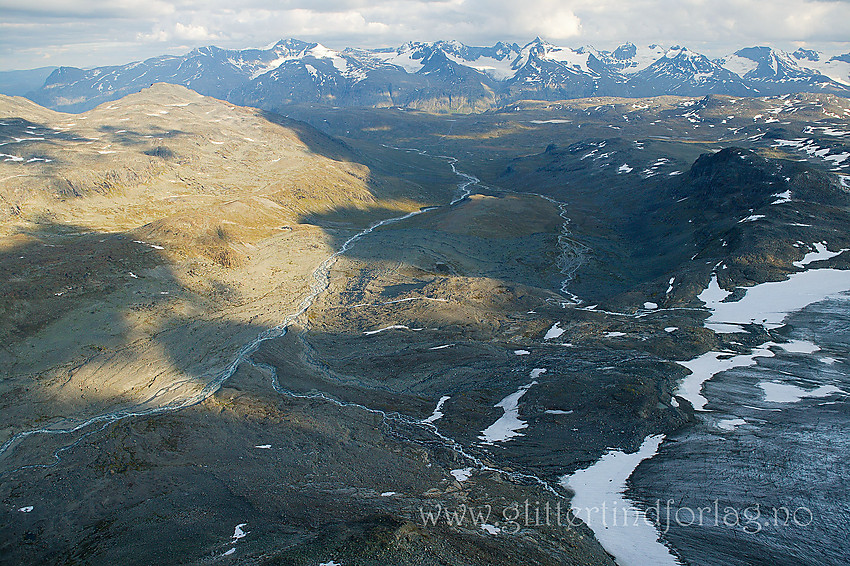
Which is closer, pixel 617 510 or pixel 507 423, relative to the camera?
pixel 617 510

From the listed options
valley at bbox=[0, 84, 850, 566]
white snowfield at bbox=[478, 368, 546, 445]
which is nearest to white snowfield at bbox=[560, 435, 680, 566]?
valley at bbox=[0, 84, 850, 566]

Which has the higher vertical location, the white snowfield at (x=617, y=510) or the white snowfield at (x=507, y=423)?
the white snowfield at (x=617, y=510)

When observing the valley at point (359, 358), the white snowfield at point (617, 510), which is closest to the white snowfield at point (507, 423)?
the valley at point (359, 358)

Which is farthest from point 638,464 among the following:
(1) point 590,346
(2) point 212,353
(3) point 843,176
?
(3) point 843,176

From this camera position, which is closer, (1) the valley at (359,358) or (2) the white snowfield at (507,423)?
(1) the valley at (359,358)

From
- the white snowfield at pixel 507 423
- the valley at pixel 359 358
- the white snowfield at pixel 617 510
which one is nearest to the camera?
the white snowfield at pixel 617 510

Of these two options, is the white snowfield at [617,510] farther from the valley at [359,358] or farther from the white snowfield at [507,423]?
the white snowfield at [507,423]

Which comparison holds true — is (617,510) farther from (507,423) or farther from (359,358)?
(359,358)

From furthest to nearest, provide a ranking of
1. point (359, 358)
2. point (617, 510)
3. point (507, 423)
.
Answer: point (359, 358), point (507, 423), point (617, 510)

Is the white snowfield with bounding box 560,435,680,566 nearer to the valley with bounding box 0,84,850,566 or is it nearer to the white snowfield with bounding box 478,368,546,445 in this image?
the valley with bounding box 0,84,850,566

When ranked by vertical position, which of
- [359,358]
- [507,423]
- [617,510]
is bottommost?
[359,358]

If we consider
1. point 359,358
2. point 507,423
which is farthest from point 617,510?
point 359,358

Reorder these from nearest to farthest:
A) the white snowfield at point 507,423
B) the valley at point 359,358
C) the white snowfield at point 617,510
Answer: the white snowfield at point 617,510 < the valley at point 359,358 < the white snowfield at point 507,423

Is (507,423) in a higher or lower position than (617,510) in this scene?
lower
